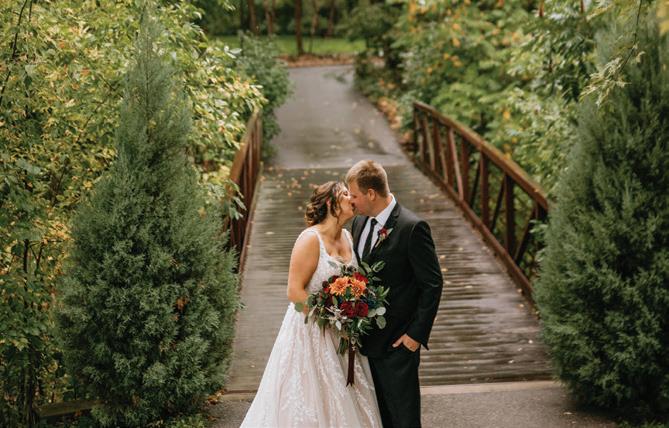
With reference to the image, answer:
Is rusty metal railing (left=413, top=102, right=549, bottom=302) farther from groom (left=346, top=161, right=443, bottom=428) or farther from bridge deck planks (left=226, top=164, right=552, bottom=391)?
groom (left=346, top=161, right=443, bottom=428)

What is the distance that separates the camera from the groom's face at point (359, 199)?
4824 mm

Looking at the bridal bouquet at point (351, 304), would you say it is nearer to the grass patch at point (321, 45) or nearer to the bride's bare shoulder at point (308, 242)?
the bride's bare shoulder at point (308, 242)

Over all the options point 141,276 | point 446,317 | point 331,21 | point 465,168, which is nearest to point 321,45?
point 331,21

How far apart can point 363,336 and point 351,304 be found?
0.37 m

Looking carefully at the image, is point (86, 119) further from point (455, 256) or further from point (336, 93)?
point (336, 93)

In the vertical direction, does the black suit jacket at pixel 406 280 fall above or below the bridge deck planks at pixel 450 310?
above

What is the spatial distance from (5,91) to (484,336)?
16.6ft

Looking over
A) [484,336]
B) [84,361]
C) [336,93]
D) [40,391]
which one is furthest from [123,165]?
[336,93]

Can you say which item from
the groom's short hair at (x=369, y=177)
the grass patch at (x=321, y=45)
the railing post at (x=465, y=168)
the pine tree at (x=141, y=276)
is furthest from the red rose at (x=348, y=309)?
the grass patch at (x=321, y=45)

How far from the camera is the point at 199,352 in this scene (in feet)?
19.0

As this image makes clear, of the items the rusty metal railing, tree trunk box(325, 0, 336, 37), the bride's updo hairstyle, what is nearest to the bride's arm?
the bride's updo hairstyle

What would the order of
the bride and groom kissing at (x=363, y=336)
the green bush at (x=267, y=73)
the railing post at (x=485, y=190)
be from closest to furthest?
1. the bride and groom kissing at (x=363, y=336)
2. the railing post at (x=485, y=190)
3. the green bush at (x=267, y=73)

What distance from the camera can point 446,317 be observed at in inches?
358

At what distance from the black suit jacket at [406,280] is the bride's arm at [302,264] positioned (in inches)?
12.4
